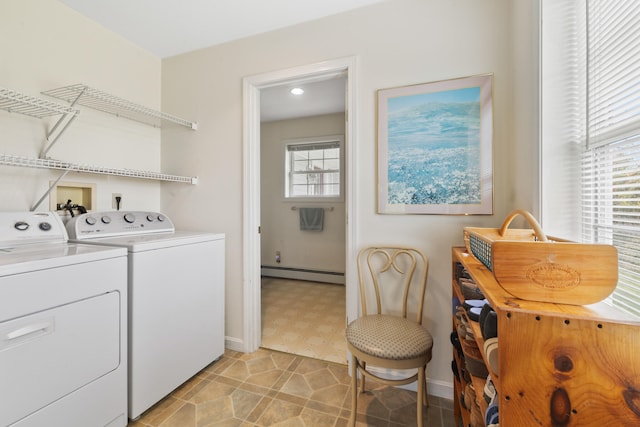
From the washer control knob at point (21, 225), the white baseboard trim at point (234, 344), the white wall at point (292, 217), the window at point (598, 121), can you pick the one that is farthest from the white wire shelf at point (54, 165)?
the window at point (598, 121)

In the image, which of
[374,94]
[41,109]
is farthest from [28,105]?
[374,94]

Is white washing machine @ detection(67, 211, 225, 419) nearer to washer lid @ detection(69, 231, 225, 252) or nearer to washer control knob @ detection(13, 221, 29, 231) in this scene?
washer lid @ detection(69, 231, 225, 252)

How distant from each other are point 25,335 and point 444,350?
2023 millimetres

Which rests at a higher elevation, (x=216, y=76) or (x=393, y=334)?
(x=216, y=76)

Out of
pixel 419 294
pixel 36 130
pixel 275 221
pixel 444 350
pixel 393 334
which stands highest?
pixel 36 130

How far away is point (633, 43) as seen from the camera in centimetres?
77

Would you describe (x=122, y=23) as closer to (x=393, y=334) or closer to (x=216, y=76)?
(x=216, y=76)

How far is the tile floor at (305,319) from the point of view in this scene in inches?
84.0

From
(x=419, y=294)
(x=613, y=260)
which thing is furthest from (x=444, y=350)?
(x=613, y=260)

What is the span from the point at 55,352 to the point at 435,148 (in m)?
2.10

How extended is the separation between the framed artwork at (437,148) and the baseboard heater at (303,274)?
91.4 inches

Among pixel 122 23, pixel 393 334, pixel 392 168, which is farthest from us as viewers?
pixel 122 23

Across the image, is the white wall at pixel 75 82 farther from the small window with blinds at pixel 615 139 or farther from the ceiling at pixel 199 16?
the small window with blinds at pixel 615 139

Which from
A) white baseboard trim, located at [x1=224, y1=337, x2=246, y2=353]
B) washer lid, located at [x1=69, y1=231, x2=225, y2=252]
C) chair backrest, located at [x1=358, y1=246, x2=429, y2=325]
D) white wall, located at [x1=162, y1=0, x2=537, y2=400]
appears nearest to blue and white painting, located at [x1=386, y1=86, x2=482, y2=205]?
white wall, located at [x1=162, y1=0, x2=537, y2=400]
